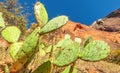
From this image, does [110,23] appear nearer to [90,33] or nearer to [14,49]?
[90,33]

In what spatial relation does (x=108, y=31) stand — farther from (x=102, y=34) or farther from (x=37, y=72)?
(x=37, y=72)

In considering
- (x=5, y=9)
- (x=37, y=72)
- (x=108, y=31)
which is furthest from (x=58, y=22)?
(x=108, y=31)

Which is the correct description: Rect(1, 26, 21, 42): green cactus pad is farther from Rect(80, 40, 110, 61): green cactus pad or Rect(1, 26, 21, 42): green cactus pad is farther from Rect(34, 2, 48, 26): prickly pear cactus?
Rect(80, 40, 110, 61): green cactus pad

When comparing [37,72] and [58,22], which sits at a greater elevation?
[58,22]

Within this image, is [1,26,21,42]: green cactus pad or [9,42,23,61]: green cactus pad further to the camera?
[1,26,21,42]: green cactus pad

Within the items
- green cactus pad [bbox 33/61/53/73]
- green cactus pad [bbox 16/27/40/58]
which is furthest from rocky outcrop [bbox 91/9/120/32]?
green cactus pad [bbox 16/27/40/58]

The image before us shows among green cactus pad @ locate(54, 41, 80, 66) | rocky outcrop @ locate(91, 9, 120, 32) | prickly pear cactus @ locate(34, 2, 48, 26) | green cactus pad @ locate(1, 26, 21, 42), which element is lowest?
green cactus pad @ locate(54, 41, 80, 66)


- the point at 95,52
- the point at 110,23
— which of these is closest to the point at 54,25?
the point at 95,52
